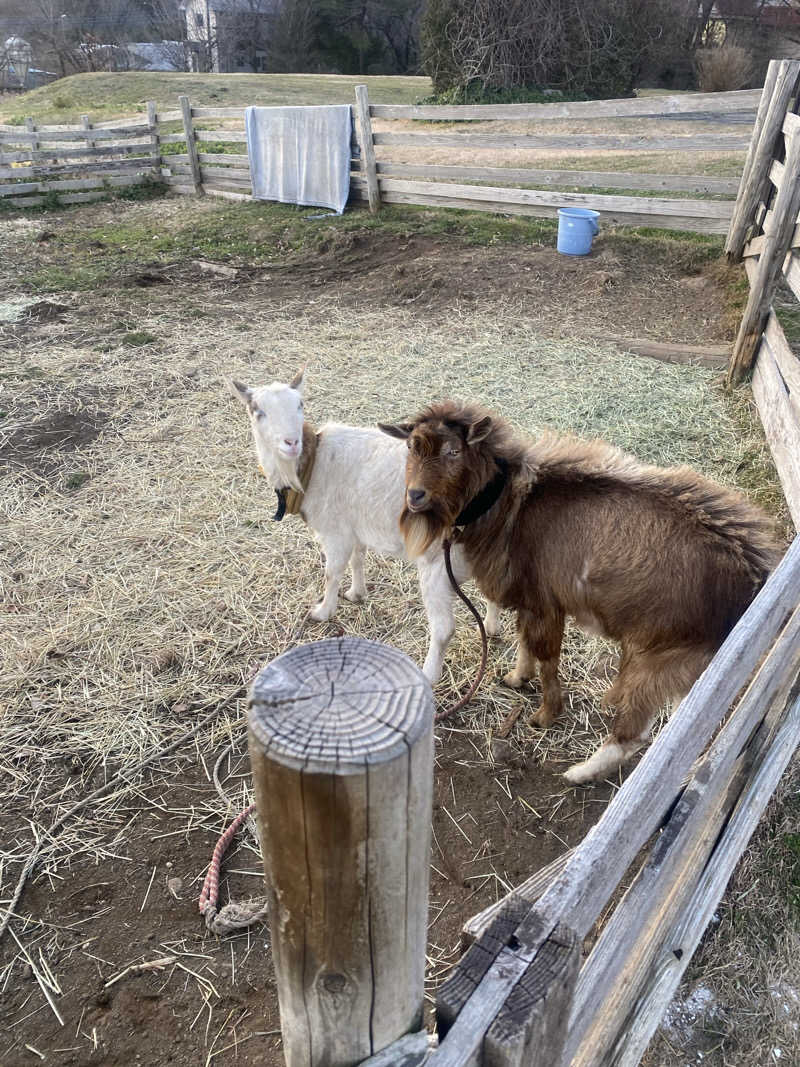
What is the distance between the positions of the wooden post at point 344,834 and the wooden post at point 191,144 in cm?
1689

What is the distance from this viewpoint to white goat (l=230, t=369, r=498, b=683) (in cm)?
372

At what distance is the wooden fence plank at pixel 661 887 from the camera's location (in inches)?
68.0

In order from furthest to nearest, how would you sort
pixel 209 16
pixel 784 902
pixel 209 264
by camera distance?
pixel 209 16
pixel 209 264
pixel 784 902

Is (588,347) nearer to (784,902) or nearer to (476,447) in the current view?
(476,447)

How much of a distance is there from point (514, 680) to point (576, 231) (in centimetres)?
821

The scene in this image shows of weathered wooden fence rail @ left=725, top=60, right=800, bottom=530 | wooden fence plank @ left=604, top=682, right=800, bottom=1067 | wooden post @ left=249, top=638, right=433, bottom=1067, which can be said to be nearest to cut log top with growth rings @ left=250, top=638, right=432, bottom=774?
wooden post @ left=249, top=638, right=433, bottom=1067

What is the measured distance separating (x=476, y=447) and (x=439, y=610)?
3.17 ft

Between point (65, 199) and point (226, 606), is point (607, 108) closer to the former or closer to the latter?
point (226, 606)

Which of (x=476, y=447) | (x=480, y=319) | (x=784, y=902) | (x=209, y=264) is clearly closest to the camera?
(x=784, y=902)

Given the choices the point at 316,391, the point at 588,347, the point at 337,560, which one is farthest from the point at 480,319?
the point at 337,560

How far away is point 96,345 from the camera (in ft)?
26.7

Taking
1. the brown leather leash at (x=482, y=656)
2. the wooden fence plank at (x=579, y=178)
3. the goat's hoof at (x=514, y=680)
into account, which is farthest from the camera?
the wooden fence plank at (x=579, y=178)

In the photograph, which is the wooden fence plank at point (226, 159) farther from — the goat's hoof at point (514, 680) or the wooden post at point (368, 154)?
the goat's hoof at point (514, 680)

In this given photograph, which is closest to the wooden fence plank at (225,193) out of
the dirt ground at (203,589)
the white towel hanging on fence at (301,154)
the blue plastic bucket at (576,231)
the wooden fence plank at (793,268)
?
the white towel hanging on fence at (301,154)
